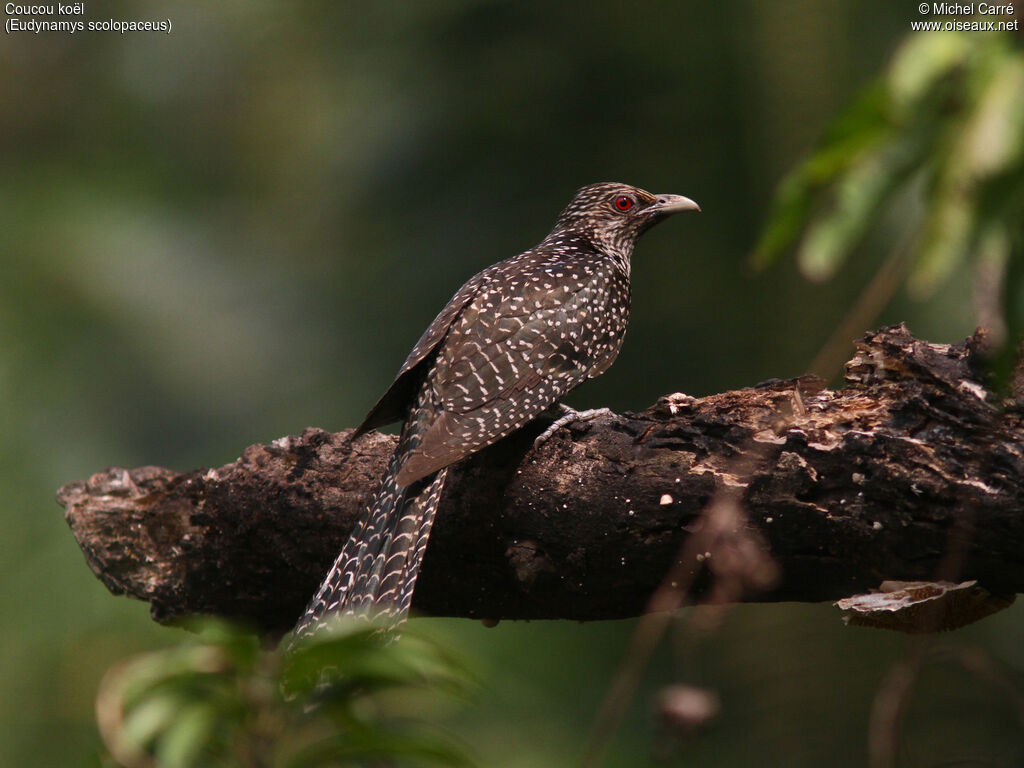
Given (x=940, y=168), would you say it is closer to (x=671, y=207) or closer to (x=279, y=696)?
(x=279, y=696)

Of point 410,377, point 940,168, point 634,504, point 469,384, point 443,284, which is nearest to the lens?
point 940,168

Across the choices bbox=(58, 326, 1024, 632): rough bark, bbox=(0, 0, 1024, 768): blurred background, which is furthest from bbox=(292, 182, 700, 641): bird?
bbox=(0, 0, 1024, 768): blurred background

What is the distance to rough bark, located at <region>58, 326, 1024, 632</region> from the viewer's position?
300 cm

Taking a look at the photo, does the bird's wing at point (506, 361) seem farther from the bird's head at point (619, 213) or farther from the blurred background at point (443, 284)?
the blurred background at point (443, 284)

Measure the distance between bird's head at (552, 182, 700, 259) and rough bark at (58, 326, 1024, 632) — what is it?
68.7 inches

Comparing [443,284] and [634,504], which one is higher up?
[443,284]

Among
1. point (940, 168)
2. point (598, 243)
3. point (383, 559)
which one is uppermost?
point (940, 168)

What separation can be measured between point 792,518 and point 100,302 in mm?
8029

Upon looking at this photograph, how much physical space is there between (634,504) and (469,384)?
36.5 inches

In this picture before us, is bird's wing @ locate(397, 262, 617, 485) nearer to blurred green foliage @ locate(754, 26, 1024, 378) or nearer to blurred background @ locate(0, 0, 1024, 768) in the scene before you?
blurred background @ locate(0, 0, 1024, 768)

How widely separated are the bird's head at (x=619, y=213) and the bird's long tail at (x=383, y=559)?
202 cm

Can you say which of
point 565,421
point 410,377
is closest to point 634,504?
point 565,421

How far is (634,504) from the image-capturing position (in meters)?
3.38

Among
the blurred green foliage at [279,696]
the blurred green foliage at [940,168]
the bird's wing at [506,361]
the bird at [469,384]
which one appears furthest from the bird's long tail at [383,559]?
the blurred green foliage at [940,168]
